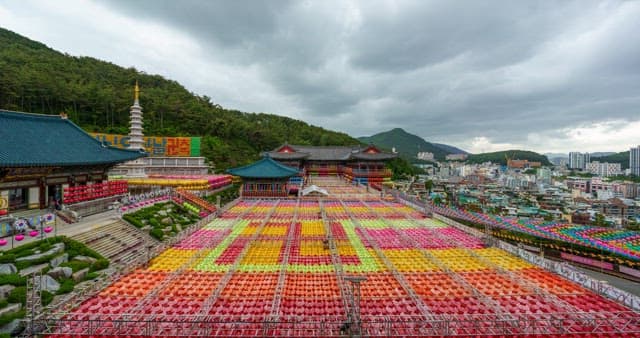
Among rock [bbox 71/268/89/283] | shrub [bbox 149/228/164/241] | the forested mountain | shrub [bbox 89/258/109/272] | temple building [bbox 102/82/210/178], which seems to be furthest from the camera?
the forested mountain

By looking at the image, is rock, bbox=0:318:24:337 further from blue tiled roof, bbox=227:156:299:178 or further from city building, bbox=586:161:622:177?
city building, bbox=586:161:622:177

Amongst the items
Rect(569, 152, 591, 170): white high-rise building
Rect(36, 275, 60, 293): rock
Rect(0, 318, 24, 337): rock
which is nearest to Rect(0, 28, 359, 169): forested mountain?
Rect(36, 275, 60, 293): rock

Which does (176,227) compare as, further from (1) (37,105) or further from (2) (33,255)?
(1) (37,105)

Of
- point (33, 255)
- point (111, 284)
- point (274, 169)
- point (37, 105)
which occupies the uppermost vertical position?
point (37, 105)

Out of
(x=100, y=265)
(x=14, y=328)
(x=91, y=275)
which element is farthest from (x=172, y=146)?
(x=14, y=328)

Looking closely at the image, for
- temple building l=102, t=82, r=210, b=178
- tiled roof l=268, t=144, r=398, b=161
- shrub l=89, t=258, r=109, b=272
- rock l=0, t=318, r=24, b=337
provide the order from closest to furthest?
rock l=0, t=318, r=24, b=337, shrub l=89, t=258, r=109, b=272, tiled roof l=268, t=144, r=398, b=161, temple building l=102, t=82, r=210, b=178

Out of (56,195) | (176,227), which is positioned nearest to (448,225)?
(176,227)

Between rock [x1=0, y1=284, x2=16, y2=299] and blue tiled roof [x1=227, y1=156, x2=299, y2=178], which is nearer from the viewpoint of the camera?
rock [x1=0, y1=284, x2=16, y2=299]
